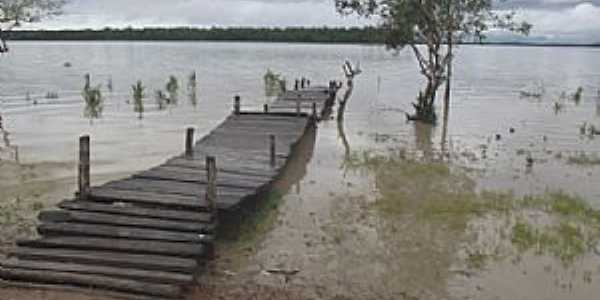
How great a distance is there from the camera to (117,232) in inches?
465

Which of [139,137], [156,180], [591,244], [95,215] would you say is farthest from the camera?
[139,137]

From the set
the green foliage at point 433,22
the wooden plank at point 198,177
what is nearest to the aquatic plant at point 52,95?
the green foliage at point 433,22

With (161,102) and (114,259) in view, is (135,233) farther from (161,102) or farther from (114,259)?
(161,102)

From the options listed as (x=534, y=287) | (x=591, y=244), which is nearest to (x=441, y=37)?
(x=591, y=244)

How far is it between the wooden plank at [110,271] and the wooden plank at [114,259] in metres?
0.16

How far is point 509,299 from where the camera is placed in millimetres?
11477

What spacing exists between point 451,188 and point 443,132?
12902mm

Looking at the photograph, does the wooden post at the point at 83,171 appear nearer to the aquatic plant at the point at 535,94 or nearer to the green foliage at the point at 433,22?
the green foliage at the point at 433,22

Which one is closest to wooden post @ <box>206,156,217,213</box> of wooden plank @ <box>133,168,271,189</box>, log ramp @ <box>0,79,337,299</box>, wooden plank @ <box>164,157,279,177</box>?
log ramp @ <box>0,79,337,299</box>

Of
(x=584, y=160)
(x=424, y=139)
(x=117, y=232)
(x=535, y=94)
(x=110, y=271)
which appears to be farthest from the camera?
(x=535, y=94)

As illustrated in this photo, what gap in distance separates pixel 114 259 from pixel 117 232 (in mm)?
871

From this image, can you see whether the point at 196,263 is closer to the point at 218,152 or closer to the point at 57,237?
the point at 57,237

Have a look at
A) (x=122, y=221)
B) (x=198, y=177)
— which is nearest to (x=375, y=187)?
(x=198, y=177)

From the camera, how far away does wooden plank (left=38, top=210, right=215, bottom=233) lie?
12.2m
